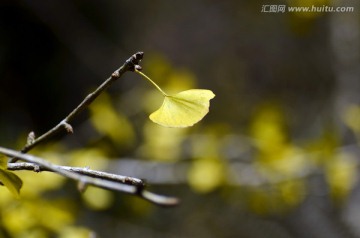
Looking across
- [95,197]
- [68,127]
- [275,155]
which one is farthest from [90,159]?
[68,127]

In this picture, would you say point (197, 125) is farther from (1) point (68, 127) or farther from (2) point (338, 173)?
(1) point (68, 127)

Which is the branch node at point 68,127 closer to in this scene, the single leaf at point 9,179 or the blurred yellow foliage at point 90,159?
the single leaf at point 9,179

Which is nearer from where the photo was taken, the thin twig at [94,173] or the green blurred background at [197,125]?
the thin twig at [94,173]

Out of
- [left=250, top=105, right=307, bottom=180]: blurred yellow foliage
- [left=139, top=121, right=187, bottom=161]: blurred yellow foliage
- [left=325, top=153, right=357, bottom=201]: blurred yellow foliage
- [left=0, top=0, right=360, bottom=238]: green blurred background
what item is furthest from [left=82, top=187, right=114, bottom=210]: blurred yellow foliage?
[left=325, top=153, right=357, bottom=201]: blurred yellow foliage

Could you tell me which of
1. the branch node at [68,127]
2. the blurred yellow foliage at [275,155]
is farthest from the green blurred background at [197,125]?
the branch node at [68,127]

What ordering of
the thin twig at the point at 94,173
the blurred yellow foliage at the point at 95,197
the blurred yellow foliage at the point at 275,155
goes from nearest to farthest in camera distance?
the thin twig at the point at 94,173
the blurred yellow foliage at the point at 95,197
the blurred yellow foliage at the point at 275,155

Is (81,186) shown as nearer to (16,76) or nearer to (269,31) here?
(16,76)

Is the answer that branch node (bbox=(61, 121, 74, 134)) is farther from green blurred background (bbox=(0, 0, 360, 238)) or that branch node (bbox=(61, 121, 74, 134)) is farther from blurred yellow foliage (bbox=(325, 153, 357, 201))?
blurred yellow foliage (bbox=(325, 153, 357, 201))
